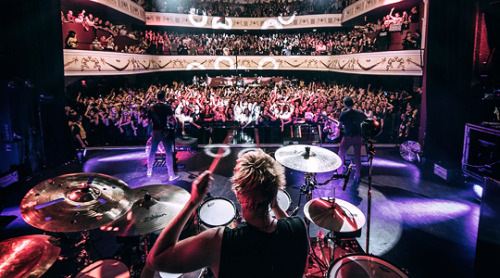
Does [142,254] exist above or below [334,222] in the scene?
below

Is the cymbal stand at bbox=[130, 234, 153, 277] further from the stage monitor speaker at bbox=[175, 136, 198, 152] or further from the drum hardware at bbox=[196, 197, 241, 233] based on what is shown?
the stage monitor speaker at bbox=[175, 136, 198, 152]

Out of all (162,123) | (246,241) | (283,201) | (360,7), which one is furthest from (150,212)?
(360,7)

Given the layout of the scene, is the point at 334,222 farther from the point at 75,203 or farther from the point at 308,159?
the point at 75,203

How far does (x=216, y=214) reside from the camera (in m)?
2.91

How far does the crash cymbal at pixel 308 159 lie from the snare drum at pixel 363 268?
3.25ft

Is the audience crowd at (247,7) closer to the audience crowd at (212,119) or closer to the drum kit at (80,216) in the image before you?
the audience crowd at (212,119)

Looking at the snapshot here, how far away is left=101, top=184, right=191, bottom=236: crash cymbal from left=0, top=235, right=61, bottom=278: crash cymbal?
365 mm

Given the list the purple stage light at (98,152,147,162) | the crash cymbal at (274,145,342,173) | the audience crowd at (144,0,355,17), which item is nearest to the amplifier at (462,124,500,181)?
the crash cymbal at (274,145,342,173)

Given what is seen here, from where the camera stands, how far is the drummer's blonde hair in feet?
4.12

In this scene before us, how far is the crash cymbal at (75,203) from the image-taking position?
183 centimetres

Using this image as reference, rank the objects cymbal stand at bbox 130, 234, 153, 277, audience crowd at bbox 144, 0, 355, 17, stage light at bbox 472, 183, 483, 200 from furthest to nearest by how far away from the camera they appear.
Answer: audience crowd at bbox 144, 0, 355, 17, stage light at bbox 472, 183, 483, 200, cymbal stand at bbox 130, 234, 153, 277

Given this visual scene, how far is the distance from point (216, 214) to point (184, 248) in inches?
70.0

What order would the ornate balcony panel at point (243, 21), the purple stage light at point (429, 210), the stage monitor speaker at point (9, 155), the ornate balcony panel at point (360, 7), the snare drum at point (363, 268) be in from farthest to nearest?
the ornate balcony panel at point (243, 21), the ornate balcony panel at point (360, 7), the stage monitor speaker at point (9, 155), the purple stage light at point (429, 210), the snare drum at point (363, 268)

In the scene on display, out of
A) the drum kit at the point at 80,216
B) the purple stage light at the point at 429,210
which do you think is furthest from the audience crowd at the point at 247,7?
the drum kit at the point at 80,216
